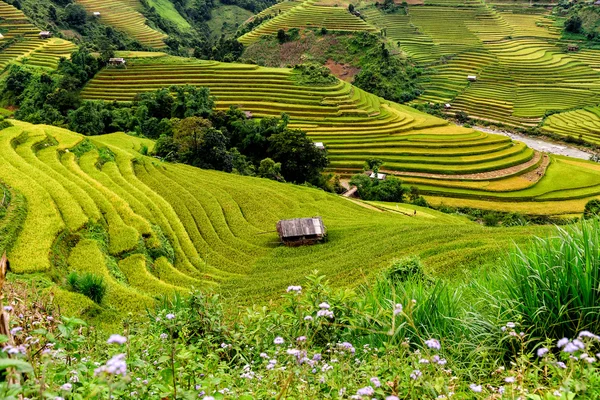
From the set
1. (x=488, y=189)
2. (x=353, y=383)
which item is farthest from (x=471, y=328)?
(x=488, y=189)

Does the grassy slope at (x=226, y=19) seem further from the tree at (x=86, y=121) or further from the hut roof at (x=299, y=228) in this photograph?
the hut roof at (x=299, y=228)

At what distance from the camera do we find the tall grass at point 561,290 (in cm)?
338

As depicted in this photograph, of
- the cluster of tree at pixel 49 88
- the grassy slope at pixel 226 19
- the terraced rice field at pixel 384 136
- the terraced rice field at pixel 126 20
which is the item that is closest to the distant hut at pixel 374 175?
the terraced rice field at pixel 384 136

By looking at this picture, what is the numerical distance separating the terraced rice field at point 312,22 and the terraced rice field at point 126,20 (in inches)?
593

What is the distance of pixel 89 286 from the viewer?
8555 millimetres

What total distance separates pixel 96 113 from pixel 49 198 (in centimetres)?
2231

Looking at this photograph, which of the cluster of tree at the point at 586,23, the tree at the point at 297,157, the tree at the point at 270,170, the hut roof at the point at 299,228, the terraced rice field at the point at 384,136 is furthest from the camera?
the cluster of tree at the point at 586,23

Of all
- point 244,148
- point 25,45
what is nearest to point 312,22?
point 25,45

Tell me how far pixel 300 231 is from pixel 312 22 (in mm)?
62208

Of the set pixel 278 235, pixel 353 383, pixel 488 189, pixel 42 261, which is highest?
pixel 353 383

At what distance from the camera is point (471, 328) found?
3578mm

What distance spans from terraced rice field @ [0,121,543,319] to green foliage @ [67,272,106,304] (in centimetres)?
27

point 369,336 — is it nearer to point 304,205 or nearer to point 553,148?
point 304,205

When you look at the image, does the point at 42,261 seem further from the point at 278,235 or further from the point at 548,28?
the point at 548,28
